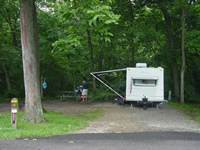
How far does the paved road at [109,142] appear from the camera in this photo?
260 inches

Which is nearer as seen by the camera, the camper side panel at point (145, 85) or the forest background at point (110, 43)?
the camper side panel at point (145, 85)

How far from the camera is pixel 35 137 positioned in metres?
7.79

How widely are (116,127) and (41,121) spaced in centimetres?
295

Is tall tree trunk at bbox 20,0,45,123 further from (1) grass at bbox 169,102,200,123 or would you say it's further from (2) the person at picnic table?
(2) the person at picnic table

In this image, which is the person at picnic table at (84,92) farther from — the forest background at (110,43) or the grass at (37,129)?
the grass at (37,129)

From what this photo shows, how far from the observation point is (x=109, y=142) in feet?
23.5

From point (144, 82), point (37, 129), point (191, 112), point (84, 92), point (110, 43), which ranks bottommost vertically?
point (191, 112)

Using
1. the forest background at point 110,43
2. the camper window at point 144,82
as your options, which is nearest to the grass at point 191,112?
the camper window at point 144,82

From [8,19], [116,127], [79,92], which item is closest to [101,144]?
[116,127]

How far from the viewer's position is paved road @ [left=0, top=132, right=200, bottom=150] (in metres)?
6.61

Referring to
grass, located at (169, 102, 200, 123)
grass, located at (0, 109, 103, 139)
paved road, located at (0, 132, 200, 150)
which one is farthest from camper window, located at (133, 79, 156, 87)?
paved road, located at (0, 132, 200, 150)

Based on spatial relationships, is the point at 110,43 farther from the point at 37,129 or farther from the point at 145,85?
the point at 37,129

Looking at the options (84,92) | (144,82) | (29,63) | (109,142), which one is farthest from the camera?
(84,92)

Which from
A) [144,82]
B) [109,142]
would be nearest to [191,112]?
[144,82]
